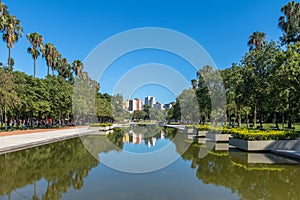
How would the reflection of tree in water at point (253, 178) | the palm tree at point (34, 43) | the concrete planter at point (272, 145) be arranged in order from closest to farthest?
the reflection of tree in water at point (253, 178) < the concrete planter at point (272, 145) < the palm tree at point (34, 43)

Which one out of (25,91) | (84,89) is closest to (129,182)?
(25,91)

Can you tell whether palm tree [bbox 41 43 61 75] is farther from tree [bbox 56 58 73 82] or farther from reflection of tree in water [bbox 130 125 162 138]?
reflection of tree in water [bbox 130 125 162 138]

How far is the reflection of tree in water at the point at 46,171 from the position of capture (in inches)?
295

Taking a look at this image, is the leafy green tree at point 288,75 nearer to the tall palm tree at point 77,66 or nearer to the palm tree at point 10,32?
the palm tree at point 10,32

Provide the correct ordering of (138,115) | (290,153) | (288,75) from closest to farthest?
(290,153) < (288,75) < (138,115)

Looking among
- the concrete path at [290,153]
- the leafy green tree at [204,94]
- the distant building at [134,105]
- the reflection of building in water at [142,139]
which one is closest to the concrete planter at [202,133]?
the reflection of building in water at [142,139]

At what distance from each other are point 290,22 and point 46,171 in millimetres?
32901

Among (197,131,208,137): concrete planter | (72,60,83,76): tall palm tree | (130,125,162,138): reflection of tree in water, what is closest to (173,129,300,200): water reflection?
(197,131,208,137): concrete planter

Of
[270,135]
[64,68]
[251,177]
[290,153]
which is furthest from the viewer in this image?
[64,68]

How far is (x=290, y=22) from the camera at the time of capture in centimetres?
3231

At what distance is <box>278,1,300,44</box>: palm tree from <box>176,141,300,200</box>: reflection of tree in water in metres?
24.7

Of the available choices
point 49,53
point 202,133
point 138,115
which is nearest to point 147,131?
point 202,133

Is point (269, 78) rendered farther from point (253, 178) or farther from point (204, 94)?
point (204, 94)

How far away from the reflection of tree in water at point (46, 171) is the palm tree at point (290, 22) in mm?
28110
